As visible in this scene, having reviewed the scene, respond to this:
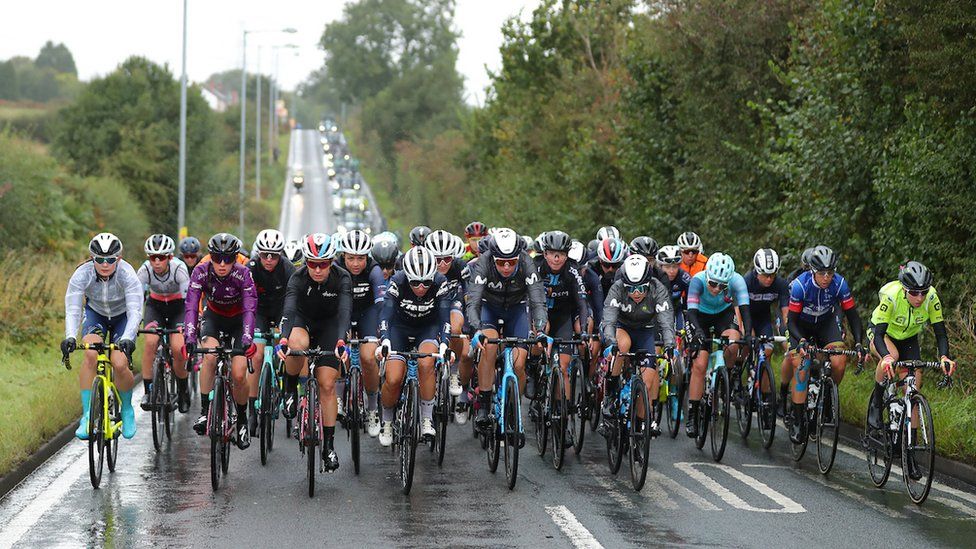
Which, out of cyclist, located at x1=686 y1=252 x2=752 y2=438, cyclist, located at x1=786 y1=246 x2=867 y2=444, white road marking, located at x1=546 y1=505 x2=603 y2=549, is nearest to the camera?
white road marking, located at x1=546 y1=505 x2=603 y2=549

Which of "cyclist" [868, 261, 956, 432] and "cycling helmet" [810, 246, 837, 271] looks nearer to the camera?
"cyclist" [868, 261, 956, 432]

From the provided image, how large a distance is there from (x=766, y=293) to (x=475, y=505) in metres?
5.03

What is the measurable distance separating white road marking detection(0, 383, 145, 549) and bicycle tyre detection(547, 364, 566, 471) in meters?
3.78

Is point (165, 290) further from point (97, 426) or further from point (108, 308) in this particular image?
point (97, 426)

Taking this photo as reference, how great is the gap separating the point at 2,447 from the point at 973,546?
7.55 meters

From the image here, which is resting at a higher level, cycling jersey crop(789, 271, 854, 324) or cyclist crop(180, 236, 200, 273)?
cyclist crop(180, 236, 200, 273)

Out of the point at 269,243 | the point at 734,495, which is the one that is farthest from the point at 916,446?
the point at 269,243

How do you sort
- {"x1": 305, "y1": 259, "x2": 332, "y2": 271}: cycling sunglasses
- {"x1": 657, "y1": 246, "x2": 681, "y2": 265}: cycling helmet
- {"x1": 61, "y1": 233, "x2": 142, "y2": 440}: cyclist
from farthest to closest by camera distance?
{"x1": 657, "y1": 246, "x2": 681, "y2": 265}: cycling helmet, {"x1": 61, "y1": 233, "x2": 142, "y2": 440}: cyclist, {"x1": 305, "y1": 259, "x2": 332, "y2": 271}: cycling sunglasses

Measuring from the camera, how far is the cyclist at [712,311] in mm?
13305

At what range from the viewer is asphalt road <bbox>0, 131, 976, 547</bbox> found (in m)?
8.82

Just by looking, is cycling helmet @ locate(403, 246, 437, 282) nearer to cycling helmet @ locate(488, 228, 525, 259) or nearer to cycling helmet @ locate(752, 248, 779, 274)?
cycling helmet @ locate(488, 228, 525, 259)

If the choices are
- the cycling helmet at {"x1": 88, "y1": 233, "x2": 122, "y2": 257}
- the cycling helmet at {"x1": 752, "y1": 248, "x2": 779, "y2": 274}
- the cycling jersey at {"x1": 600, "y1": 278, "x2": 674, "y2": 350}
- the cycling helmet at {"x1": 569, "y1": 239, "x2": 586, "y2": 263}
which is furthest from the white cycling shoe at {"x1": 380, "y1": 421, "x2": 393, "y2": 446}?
the cycling helmet at {"x1": 569, "y1": 239, "x2": 586, "y2": 263}

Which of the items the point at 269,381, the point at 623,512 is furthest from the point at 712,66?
the point at 623,512

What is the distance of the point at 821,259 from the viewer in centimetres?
1217
